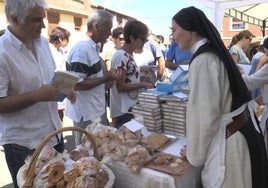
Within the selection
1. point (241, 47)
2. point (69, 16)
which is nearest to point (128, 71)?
point (241, 47)

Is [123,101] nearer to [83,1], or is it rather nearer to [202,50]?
[202,50]

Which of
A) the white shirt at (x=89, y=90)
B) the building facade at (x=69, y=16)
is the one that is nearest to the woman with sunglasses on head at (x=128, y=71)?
the white shirt at (x=89, y=90)

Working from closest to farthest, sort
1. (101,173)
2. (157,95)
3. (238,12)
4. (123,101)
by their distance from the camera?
(101,173) < (157,95) < (123,101) < (238,12)

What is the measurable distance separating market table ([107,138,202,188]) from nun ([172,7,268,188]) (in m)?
0.06

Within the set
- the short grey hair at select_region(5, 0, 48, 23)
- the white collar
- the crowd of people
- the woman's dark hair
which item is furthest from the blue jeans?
the woman's dark hair

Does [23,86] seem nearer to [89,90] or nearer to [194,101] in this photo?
[194,101]

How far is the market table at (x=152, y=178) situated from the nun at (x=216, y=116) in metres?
0.06

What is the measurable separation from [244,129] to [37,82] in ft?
3.63

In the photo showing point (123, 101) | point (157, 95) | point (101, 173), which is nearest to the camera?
point (101, 173)

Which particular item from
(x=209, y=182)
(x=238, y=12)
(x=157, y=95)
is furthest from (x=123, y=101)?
(x=238, y=12)

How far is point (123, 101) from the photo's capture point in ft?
9.14

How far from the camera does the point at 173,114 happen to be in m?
1.90

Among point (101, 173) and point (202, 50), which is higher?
point (202, 50)

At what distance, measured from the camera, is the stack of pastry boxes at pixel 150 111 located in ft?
6.33
